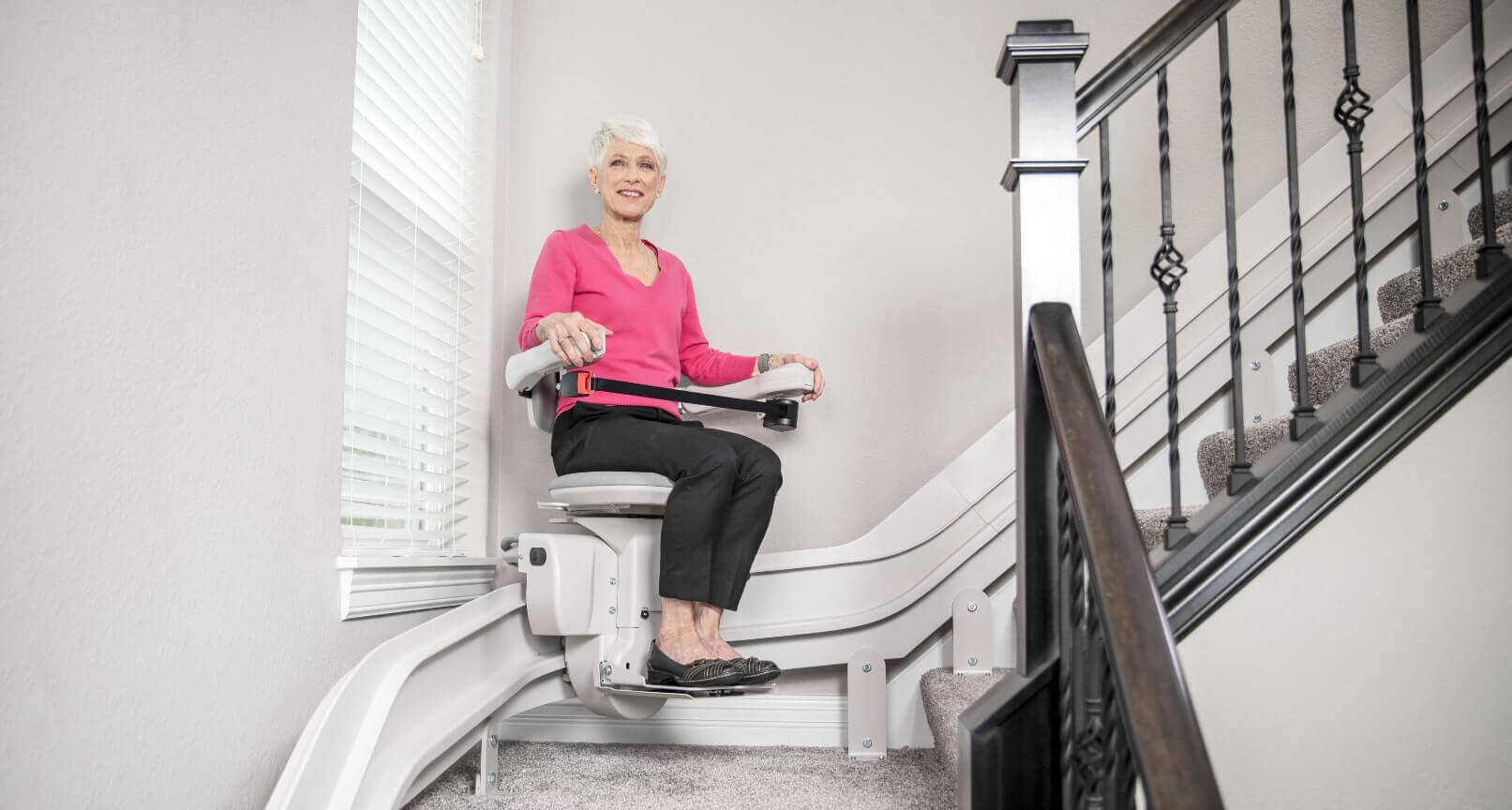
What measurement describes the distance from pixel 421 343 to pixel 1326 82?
2301 mm

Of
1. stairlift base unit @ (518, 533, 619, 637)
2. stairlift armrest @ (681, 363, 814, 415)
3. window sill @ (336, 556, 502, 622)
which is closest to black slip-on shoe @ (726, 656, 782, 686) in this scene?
stairlift base unit @ (518, 533, 619, 637)

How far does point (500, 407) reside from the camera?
253cm

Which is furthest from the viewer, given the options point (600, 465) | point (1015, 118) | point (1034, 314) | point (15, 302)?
point (600, 465)

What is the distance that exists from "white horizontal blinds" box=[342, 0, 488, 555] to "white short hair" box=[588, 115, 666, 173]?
381 millimetres

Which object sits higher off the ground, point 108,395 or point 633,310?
point 633,310

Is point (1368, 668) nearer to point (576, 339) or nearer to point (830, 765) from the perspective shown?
point (830, 765)

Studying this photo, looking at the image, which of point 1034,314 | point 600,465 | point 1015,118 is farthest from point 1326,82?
point 600,465

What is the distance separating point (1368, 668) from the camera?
126 cm

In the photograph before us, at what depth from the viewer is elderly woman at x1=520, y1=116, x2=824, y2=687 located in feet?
5.96

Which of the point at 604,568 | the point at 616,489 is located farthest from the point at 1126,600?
the point at 604,568

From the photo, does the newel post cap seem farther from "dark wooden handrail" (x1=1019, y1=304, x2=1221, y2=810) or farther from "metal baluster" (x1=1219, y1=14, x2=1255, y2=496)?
"dark wooden handrail" (x1=1019, y1=304, x2=1221, y2=810)

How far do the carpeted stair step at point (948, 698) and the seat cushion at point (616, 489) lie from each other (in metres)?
0.66

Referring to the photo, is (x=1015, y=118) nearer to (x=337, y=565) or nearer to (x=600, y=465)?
(x=600, y=465)

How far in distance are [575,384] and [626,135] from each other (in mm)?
705
